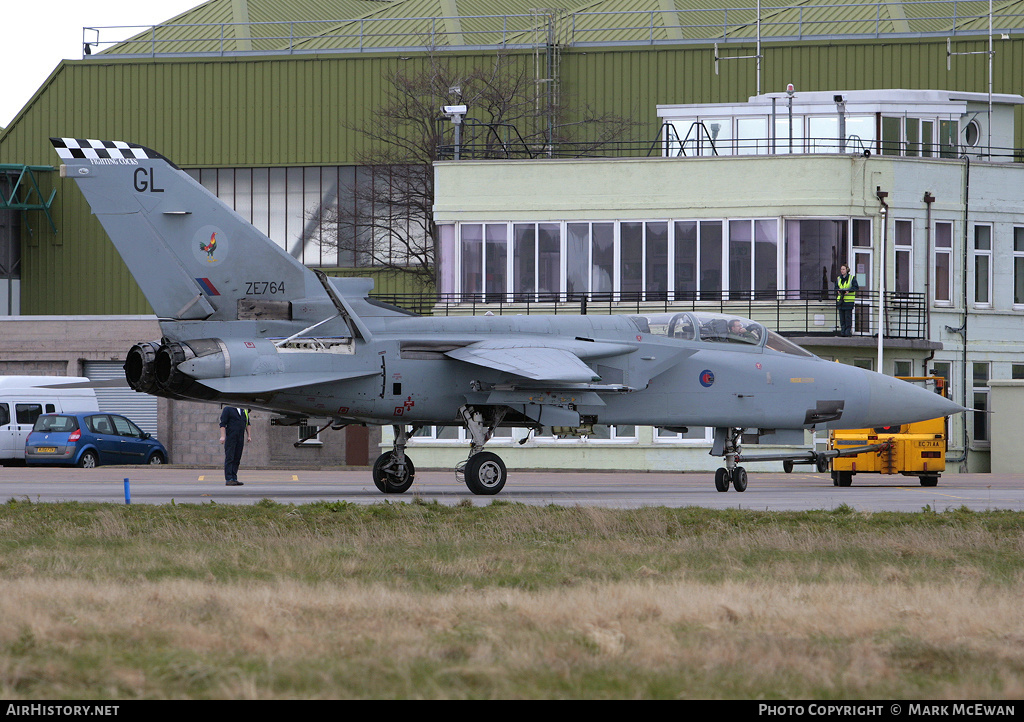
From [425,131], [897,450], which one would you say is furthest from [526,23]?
[897,450]

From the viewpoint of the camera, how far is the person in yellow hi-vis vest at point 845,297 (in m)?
31.3

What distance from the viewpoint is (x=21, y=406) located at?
37.7 meters

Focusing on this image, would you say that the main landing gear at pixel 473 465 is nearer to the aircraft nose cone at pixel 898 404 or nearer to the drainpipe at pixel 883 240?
the aircraft nose cone at pixel 898 404

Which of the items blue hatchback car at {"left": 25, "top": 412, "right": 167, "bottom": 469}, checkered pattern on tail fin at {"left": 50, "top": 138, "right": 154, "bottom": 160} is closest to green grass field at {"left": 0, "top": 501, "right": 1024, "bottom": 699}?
checkered pattern on tail fin at {"left": 50, "top": 138, "right": 154, "bottom": 160}

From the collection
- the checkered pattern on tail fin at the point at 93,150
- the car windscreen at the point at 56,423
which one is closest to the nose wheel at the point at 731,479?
the checkered pattern on tail fin at the point at 93,150

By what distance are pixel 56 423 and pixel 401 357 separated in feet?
64.5

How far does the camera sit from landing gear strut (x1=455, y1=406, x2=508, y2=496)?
1905cm

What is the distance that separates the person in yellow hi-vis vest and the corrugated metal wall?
1688cm

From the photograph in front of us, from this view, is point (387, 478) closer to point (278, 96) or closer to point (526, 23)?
point (278, 96)

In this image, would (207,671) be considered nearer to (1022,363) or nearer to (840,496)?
(840,496)

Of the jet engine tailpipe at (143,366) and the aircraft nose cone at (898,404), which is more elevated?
the jet engine tailpipe at (143,366)

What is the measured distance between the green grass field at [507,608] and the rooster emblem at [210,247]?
199 inches

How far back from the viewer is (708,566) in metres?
10.6

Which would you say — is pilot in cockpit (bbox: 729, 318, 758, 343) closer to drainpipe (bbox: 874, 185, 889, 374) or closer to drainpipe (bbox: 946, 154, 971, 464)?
drainpipe (bbox: 874, 185, 889, 374)
